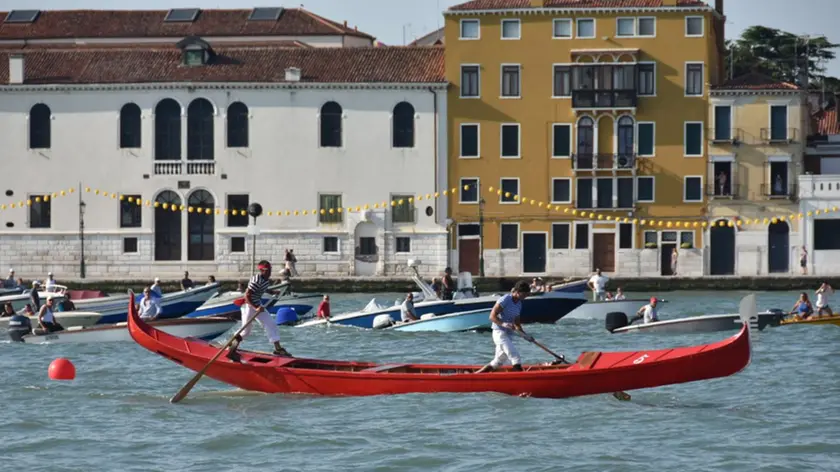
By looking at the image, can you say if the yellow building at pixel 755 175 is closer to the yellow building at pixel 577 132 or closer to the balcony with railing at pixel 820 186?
the balcony with railing at pixel 820 186

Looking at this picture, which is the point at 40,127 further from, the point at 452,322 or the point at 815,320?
the point at 815,320

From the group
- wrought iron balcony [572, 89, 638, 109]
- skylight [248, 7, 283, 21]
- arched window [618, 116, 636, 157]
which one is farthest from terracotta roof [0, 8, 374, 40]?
arched window [618, 116, 636, 157]

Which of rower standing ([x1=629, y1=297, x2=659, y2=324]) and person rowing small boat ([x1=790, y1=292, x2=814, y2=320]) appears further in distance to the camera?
person rowing small boat ([x1=790, y1=292, x2=814, y2=320])

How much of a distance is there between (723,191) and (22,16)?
947 inches

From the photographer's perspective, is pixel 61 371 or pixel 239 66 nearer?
pixel 61 371

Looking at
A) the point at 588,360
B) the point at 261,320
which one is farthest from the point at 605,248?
the point at 588,360

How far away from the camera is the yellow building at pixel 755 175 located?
52.7m

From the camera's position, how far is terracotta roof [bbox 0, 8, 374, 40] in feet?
191

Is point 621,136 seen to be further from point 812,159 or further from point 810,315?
point 810,315

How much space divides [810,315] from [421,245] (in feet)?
70.3

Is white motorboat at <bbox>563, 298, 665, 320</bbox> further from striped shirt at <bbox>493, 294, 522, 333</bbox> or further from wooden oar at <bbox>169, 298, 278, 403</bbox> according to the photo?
striped shirt at <bbox>493, 294, 522, 333</bbox>

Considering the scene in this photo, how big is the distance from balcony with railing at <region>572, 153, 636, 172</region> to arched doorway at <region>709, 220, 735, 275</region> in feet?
10.1

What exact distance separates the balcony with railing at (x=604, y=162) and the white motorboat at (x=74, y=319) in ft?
73.3

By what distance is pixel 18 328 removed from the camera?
30109mm
